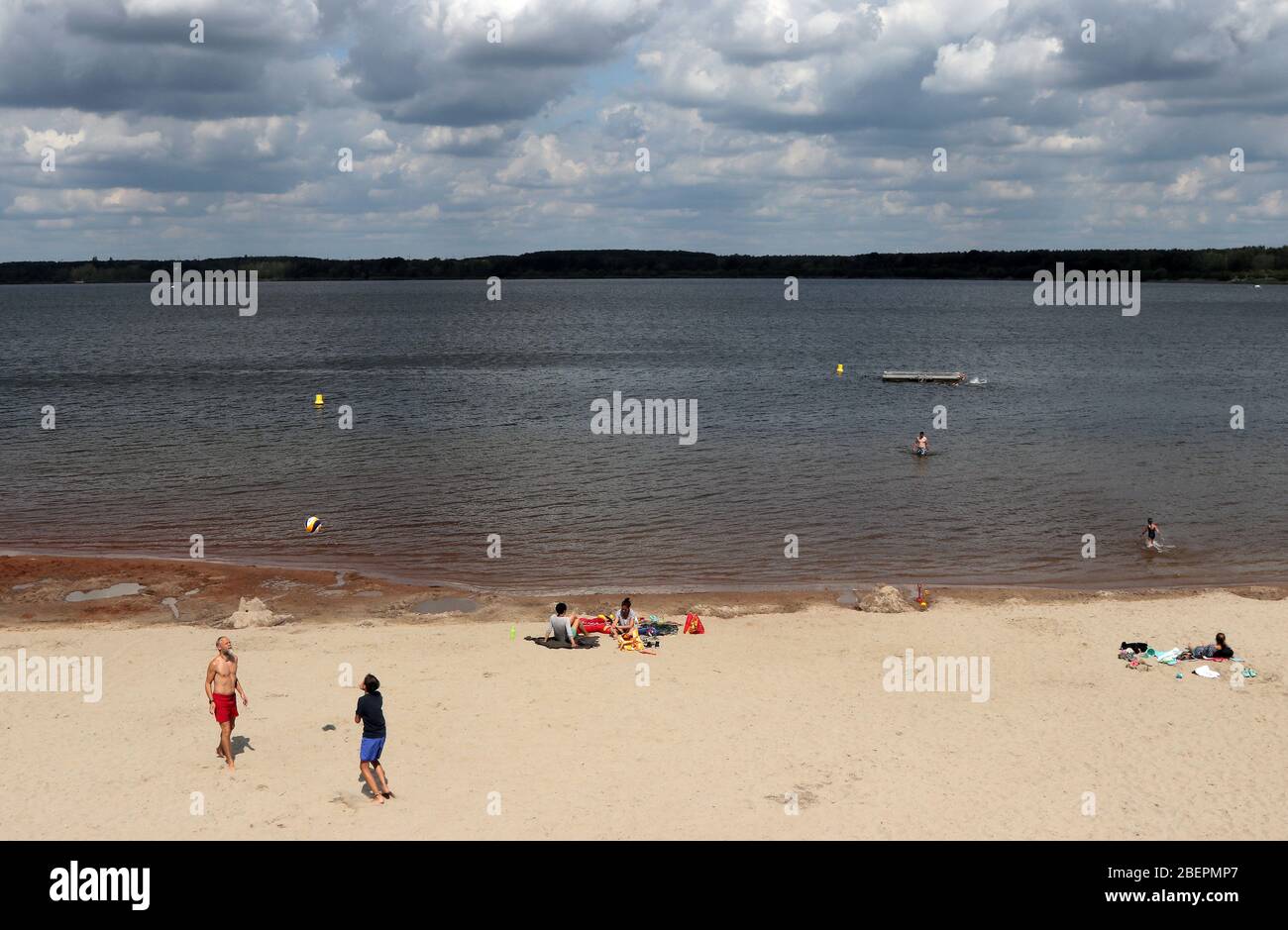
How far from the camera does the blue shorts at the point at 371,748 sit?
15.2m

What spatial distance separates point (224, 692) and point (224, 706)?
20 centimetres

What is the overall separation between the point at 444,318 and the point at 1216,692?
152 m

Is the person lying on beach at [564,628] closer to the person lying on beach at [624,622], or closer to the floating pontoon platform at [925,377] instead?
the person lying on beach at [624,622]

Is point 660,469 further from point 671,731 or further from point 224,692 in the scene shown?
point 224,692

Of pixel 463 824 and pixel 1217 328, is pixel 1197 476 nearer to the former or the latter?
pixel 463 824

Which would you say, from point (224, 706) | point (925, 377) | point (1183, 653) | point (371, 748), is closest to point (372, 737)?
point (371, 748)

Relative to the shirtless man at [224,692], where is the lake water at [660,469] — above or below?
above

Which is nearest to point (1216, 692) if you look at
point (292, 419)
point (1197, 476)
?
point (1197, 476)

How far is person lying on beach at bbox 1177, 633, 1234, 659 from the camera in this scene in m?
21.2

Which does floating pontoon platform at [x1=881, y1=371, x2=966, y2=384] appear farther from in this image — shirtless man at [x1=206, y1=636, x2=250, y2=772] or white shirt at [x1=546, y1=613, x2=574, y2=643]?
shirtless man at [x1=206, y1=636, x2=250, y2=772]

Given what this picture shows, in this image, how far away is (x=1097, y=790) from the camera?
632 inches

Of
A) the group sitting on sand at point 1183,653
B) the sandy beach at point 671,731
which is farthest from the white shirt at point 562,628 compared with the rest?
the group sitting on sand at point 1183,653

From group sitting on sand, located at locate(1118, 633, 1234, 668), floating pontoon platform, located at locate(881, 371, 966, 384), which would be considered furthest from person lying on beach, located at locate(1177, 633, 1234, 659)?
floating pontoon platform, located at locate(881, 371, 966, 384)

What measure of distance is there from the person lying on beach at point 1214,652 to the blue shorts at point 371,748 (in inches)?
600
